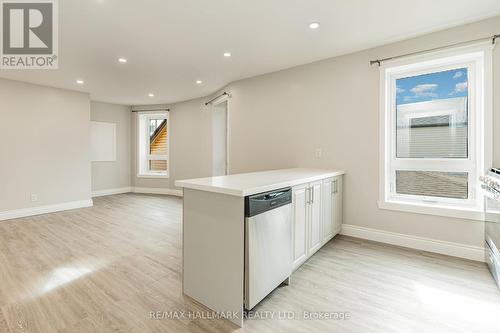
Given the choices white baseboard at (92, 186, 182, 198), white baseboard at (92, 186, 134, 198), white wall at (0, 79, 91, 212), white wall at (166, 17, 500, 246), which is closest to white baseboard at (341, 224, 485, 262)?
white wall at (166, 17, 500, 246)

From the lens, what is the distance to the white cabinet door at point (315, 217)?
254 cm

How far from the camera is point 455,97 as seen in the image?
112 inches

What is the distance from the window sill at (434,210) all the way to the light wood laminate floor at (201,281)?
49cm

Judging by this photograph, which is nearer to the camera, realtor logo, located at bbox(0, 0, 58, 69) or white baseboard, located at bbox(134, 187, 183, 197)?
realtor logo, located at bbox(0, 0, 58, 69)

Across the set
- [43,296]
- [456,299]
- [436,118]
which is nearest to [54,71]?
[43,296]

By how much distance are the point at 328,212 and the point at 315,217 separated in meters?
0.44

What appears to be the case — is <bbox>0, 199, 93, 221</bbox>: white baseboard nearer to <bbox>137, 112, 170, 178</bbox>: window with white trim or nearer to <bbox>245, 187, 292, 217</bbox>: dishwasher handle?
<bbox>137, 112, 170, 178</bbox>: window with white trim

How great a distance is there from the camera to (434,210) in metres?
2.86

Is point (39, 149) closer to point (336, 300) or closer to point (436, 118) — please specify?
point (336, 300)

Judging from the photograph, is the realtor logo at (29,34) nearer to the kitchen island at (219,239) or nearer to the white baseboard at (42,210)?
the kitchen island at (219,239)

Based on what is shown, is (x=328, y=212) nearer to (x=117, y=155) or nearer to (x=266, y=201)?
(x=266, y=201)

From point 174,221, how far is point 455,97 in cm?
441

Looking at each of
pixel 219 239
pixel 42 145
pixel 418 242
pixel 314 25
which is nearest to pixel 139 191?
pixel 42 145

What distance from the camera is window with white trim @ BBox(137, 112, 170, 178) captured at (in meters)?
7.27
